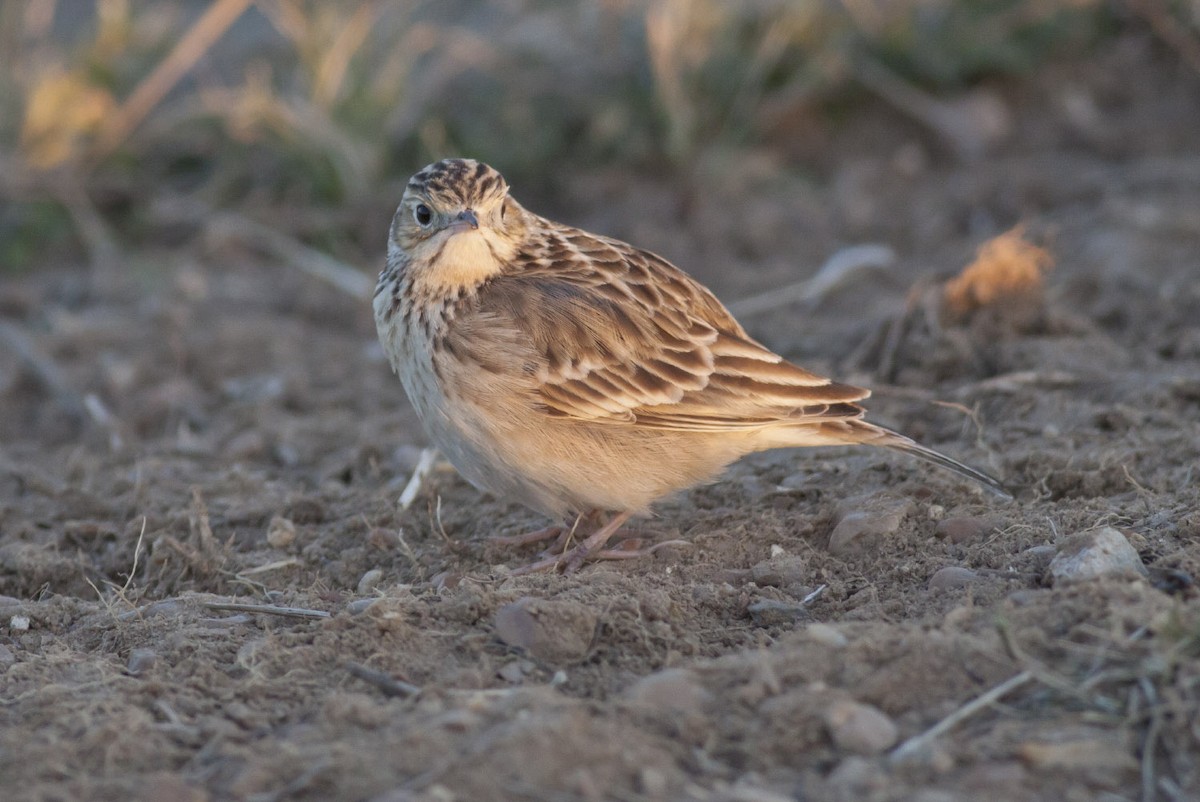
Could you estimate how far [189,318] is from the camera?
28.0ft

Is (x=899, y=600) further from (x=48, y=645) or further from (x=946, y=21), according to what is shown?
(x=946, y=21)

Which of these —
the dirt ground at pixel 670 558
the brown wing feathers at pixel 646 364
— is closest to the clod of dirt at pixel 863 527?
the dirt ground at pixel 670 558

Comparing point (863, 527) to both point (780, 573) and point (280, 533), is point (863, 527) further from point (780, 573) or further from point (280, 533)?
point (280, 533)

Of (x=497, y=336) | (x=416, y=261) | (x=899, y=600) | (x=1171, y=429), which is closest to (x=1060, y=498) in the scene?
(x=1171, y=429)

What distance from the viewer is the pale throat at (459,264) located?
5207 mm

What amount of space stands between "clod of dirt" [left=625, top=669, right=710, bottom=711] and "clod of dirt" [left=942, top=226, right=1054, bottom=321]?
3597mm

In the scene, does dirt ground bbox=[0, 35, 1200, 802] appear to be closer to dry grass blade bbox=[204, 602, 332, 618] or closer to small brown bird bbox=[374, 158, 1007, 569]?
dry grass blade bbox=[204, 602, 332, 618]

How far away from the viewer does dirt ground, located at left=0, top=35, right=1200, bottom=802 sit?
338 cm

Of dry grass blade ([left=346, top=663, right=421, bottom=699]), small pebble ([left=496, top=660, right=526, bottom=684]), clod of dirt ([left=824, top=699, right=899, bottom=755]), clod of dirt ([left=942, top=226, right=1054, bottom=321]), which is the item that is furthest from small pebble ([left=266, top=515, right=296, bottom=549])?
Result: clod of dirt ([left=942, top=226, right=1054, bottom=321])

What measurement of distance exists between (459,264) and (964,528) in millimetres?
2026

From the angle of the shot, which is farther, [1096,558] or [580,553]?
[580,553]

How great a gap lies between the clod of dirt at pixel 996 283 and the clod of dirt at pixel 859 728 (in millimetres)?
3655

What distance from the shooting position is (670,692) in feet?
11.9

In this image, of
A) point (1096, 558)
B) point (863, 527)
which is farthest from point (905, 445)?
point (1096, 558)
